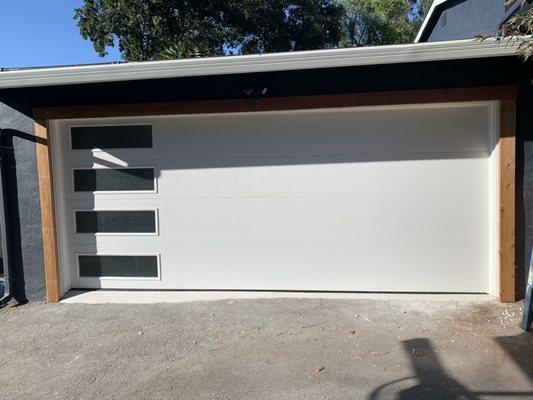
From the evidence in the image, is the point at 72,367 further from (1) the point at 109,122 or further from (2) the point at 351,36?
(2) the point at 351,36

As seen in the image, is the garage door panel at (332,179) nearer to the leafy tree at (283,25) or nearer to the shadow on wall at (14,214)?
the shadow on wall at (14,214)

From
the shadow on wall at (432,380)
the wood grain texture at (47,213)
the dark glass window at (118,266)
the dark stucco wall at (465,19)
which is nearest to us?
the shadow on wall at (432,380)

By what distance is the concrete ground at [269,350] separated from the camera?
3.64 meters

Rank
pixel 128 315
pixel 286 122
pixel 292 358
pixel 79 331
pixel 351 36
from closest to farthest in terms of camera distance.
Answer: pixel 292 358 → pixel 79 331 → pixel 128 315 → pixel 286 122 → pixel 351 36

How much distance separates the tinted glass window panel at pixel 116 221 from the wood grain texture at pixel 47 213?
0.36 meters

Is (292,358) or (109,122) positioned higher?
(109,122)

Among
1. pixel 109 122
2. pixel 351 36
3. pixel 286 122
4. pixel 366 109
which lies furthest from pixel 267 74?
pixel 351 36

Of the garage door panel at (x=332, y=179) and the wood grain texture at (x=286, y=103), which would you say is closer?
the wood grain texture at (x=286, y=103)

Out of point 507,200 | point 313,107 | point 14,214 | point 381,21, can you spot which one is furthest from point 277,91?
point 381,21

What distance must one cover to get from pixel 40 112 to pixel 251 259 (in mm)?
3026

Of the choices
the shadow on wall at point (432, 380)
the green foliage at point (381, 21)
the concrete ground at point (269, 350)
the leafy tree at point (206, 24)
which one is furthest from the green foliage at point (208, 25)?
the shadow on wall at point (432, 380)

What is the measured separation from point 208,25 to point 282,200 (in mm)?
13009

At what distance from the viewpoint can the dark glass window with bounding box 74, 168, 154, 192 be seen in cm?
595

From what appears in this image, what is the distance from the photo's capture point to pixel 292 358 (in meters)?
4.12
